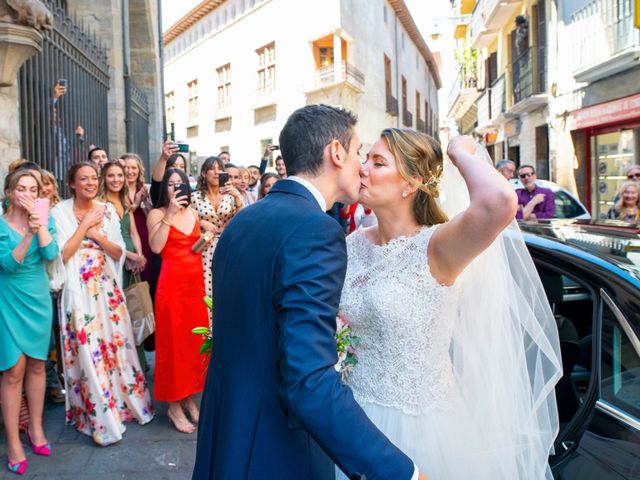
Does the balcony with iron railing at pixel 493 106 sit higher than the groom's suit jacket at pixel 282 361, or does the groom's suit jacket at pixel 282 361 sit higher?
the balcony with iron railing at pixel 493 106

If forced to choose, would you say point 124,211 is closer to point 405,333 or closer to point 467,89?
point 405,333

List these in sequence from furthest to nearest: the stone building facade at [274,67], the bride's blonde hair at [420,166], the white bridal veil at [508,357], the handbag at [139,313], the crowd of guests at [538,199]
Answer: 1. the stone building facade at [274,67]
2. the crowd of guests at [538,199]
3. the handbag at [139,313]
4. the bride's blonde hair at [420,166]
5. the white bridal veil at [508,357]

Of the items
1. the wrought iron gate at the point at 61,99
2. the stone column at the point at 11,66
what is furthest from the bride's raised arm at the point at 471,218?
the wrought iron gate at the point at 61,99

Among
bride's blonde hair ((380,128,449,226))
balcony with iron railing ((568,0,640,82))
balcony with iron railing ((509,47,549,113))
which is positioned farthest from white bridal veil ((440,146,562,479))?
balcony with iron railing ((509,47,549,113))

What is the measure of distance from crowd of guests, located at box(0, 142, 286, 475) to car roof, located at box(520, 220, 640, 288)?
8.76 feet

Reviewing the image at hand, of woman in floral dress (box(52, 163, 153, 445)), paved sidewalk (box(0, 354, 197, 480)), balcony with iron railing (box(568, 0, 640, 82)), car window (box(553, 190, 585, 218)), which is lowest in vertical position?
paved sidewalk (box(0, 354, 197, 480))

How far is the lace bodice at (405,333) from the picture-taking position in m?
2.32

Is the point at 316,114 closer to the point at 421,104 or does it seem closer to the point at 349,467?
the point at 349,467

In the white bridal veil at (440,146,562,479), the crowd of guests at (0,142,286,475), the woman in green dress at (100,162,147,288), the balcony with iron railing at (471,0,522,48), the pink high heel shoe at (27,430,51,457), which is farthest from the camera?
the balcony with iron railing at (471,0,522,48)

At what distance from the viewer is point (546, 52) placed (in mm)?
17859

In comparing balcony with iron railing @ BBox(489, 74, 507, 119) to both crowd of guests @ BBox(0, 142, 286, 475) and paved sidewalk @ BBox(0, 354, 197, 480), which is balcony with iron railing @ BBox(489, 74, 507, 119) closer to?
crowd of guests @ BBox(0, 142, 286, 475)

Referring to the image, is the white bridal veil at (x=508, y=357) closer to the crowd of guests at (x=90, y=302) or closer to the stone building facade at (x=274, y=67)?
the crowd of guests at (x=90, y=302)

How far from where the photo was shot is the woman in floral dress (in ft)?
14.7

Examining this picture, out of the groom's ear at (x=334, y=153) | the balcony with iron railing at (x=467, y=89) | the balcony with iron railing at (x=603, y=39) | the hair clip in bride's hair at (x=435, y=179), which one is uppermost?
the balcony with iron railing at (x=467, y=89)
